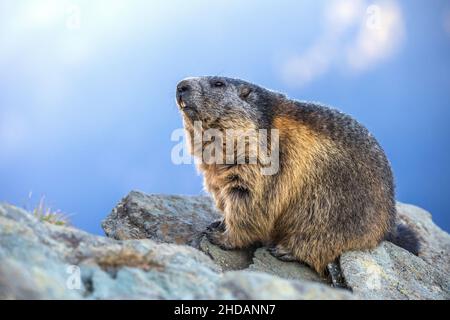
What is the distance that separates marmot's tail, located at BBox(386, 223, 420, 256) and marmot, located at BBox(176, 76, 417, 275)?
0.99 metres

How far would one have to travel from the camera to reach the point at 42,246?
5.73 m

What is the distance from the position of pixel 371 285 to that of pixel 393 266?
3.04 ft

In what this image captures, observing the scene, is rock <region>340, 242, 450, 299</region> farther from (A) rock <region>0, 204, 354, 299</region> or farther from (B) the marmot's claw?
(A) rock <region>0, 204, 354, 299</region>

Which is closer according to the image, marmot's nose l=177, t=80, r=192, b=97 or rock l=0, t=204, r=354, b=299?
rock l=0, t=204, r=354, b=299

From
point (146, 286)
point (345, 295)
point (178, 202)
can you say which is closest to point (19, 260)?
point (146, 286)

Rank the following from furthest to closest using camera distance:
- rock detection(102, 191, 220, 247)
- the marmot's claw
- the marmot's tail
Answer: the marmot's tail
rock detection(102, 191, 220, 247)
the marmot's claw

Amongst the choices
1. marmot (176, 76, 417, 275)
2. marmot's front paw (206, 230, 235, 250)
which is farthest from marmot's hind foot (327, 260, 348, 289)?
marmot's front paw (206, 230, 235, 250)

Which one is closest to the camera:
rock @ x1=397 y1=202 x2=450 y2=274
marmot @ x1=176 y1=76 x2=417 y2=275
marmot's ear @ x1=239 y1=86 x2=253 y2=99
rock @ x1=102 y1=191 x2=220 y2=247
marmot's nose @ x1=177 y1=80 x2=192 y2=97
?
marmot @ x1=176 y1=76 x2=417 y2=275

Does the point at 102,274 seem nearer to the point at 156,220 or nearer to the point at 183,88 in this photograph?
the point at 183,88

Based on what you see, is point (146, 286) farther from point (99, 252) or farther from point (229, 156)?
point (229, 156)

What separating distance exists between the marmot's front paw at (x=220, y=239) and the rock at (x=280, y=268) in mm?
479

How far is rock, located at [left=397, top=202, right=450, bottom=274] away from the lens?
11.7 m

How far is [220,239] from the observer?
9.55m

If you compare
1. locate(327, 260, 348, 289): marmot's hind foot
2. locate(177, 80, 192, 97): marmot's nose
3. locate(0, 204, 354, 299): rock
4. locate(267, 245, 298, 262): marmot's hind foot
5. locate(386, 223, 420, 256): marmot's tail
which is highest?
locate(177, 80, 192, 97): marmot's nose
